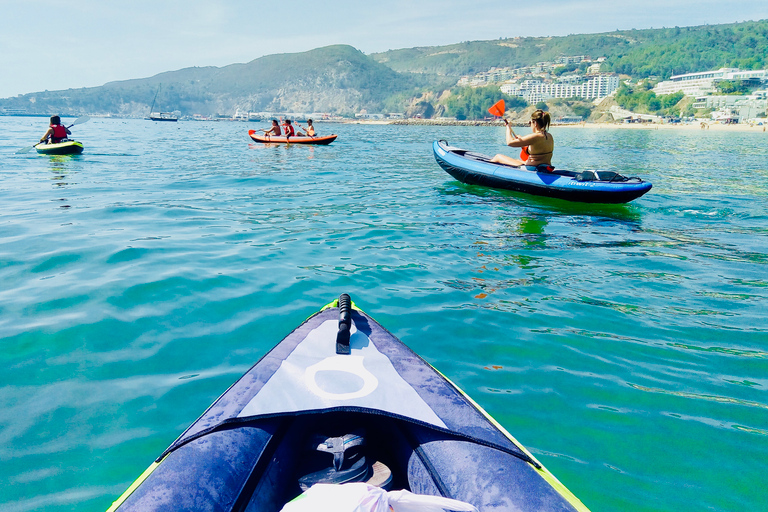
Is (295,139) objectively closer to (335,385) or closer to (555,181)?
(555,181)

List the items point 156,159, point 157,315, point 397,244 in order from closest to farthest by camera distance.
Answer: point 157,315 < point 397,244 < point 156,159

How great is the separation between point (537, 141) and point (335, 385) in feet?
30.3

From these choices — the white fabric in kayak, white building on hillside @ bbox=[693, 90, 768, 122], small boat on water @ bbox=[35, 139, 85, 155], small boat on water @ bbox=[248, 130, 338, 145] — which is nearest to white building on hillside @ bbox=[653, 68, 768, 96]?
white building on hillside @ bbox=[693, 90, 768, 122]

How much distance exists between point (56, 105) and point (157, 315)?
799 ft

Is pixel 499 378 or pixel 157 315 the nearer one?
pixel 499 378

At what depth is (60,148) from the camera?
56.5 ft

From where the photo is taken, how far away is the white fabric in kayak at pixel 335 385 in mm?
2268

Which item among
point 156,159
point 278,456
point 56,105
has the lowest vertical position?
point 278,456

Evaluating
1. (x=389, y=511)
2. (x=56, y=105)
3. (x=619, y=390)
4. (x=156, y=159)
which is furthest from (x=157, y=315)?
→ (x=56, y=105)

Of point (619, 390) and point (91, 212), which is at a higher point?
point (91, 212)

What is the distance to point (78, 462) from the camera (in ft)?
9.95

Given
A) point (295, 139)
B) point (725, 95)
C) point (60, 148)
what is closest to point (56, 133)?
point (60, 148)

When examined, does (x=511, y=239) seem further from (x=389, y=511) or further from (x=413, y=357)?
(x=389, y=511)

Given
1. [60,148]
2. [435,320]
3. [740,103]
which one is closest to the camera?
[435,320]
